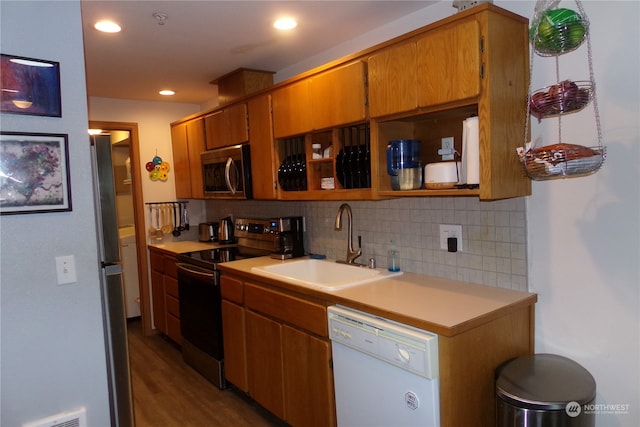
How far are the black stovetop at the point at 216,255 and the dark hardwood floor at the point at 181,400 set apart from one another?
891mm

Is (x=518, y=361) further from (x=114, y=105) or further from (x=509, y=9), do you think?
(x=114, y=105)

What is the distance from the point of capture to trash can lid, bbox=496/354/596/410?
1.47 m

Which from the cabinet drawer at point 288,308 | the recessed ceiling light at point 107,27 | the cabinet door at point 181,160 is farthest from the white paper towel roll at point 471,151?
the cabinet door at point 181,160

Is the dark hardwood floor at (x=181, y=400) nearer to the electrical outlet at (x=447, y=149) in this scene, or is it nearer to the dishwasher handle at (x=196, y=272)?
the dishwasher handle at (x=196, y=272)

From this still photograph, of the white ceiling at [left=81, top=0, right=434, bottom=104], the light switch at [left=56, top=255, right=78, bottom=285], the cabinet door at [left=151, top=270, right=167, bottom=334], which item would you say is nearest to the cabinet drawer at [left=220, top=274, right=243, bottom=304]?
the light switch at [left=56, top=255, right=78, bottom=285]

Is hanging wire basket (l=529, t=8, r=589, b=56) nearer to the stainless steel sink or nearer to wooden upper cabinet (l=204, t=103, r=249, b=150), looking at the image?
the stainless steel sink

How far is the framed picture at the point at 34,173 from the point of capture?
159 centimetres

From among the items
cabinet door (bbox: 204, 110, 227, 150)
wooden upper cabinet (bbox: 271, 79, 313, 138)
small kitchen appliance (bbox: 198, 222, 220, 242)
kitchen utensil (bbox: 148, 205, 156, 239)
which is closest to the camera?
wooden upper cabinet (bbox: 271, 79, 313, 138)

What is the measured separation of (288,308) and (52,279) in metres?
1.12

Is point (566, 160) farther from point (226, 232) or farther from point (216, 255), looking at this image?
point (226, 232)

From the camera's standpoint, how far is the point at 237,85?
3297 millimetres

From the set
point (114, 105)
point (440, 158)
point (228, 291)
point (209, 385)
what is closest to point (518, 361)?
point (440, 158)

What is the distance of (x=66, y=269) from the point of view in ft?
5.65

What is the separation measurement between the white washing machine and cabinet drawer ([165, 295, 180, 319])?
2.92 ft
